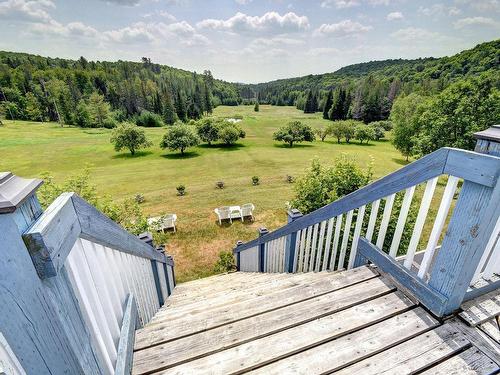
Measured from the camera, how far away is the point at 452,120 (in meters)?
19.8

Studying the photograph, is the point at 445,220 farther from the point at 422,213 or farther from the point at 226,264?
the point at 226,264

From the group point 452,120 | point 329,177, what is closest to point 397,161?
point 452,120

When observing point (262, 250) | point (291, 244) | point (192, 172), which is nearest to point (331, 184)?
point (262, 250)

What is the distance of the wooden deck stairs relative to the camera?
5.76 ft

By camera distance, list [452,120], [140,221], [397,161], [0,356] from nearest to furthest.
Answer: [0,356]
[140,221]
[452,120]
[397,161]

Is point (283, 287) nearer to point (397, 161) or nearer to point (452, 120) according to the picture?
point (452, 120)

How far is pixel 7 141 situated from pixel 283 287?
50.6 m

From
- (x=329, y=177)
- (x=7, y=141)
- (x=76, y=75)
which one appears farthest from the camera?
(x=76, y=75)

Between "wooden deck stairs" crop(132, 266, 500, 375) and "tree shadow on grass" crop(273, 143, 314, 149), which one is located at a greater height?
"wooden deck stairs" crop(132, 266, 500, 375)

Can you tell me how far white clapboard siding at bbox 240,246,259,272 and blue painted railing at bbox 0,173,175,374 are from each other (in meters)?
3.92

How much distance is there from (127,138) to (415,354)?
118ft

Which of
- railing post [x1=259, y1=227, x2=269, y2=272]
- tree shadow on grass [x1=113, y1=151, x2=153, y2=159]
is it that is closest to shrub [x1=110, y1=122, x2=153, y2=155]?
tree shadow on grass [x1=113, y1=151, x2=153, y2=159]

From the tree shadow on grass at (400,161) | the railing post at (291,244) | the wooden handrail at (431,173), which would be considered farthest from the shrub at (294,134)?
the wooden handrail at (431,173)

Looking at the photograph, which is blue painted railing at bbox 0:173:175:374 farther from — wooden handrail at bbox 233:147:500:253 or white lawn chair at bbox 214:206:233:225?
white lawn chair at bbox 214:206:233:225
